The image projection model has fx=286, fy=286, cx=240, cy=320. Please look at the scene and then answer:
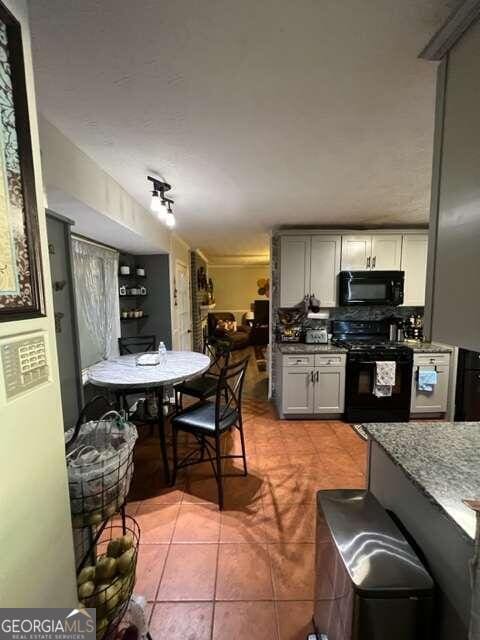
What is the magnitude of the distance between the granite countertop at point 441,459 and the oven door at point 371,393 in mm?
1774

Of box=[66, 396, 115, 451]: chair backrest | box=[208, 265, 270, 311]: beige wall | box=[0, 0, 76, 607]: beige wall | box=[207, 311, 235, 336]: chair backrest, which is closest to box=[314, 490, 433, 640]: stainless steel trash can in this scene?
box=[0, 0, 76, 607]: beige wall

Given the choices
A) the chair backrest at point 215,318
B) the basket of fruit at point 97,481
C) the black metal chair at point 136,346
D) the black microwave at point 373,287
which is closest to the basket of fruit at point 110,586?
the basket of fruit at point 97,481

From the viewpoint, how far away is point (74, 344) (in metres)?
1.67

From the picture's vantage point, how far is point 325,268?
3566mm

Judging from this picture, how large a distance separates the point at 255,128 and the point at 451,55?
2.62ft

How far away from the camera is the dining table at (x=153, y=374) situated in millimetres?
2105

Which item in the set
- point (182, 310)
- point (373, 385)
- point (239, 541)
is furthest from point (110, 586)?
point (182, 310)

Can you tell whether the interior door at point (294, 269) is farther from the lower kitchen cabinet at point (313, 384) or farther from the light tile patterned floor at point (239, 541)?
the light tile patterned floor at point (239, 541)

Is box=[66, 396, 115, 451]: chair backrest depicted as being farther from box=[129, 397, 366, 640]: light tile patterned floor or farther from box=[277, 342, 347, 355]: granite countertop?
box=[277, 342, 347, 355]: granite countertop

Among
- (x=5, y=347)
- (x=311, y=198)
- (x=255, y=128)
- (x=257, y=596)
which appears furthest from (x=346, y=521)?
(x=311, y=198)

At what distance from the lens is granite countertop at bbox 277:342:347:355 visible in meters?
3.28

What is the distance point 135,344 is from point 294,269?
7.08 ft

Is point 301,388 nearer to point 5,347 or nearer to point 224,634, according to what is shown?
point 224,634

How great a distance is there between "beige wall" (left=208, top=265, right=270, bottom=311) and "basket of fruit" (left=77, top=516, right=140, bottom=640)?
7603mm
